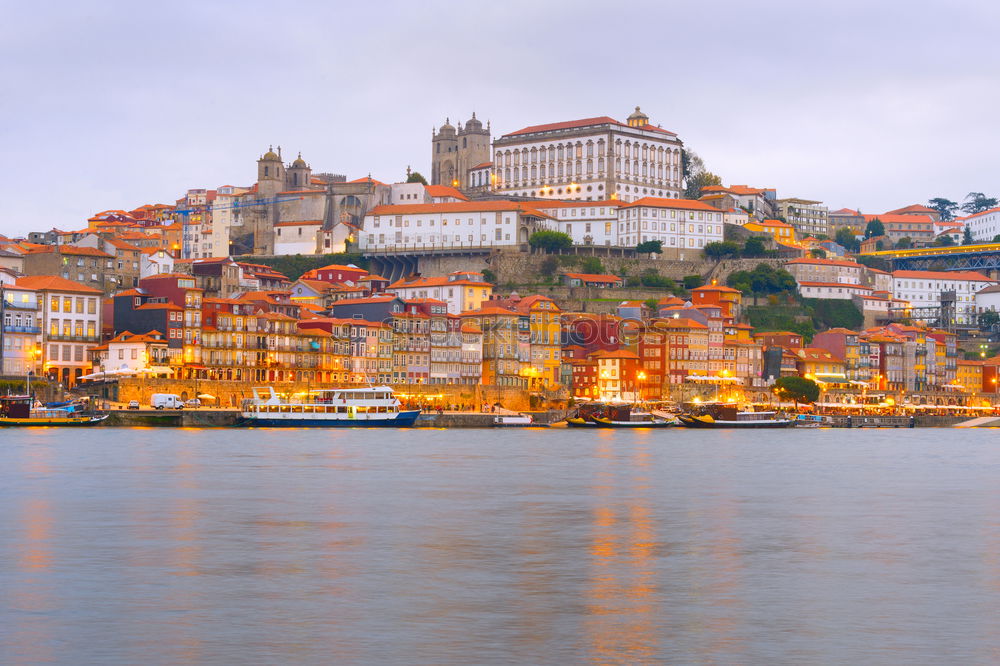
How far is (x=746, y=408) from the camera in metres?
93.1

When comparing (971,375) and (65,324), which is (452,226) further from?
(971,375)

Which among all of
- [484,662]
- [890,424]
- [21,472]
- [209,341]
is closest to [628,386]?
[890,424]

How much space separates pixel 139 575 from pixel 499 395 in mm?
62546

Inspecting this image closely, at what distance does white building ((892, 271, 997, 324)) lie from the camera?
124m

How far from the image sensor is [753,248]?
111 metres

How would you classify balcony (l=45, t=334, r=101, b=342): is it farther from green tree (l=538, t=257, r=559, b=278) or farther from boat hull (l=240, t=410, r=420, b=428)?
green tree (l=538, t=257, r=559, b=278)

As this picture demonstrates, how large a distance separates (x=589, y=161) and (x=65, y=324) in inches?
2233

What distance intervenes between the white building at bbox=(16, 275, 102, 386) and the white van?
6482mm

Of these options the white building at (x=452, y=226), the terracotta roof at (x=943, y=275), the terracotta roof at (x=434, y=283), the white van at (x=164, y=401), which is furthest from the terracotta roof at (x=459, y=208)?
the white van at (x=164, y=401)

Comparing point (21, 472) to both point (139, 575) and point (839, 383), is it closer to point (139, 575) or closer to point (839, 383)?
point (139, 575)

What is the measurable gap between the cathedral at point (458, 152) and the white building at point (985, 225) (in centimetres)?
5501

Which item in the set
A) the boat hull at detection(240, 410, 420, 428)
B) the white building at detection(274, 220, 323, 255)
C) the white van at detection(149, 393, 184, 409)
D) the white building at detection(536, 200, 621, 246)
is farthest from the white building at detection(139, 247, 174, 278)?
the white building at detection(536, 200, 621, 246)

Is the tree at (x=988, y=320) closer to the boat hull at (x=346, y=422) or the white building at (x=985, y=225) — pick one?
the white building at (x=985, y=225)

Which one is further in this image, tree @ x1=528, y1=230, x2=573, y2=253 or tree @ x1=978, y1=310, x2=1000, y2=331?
tree @ x1=978, y1=310, x2=1000, y2=331
